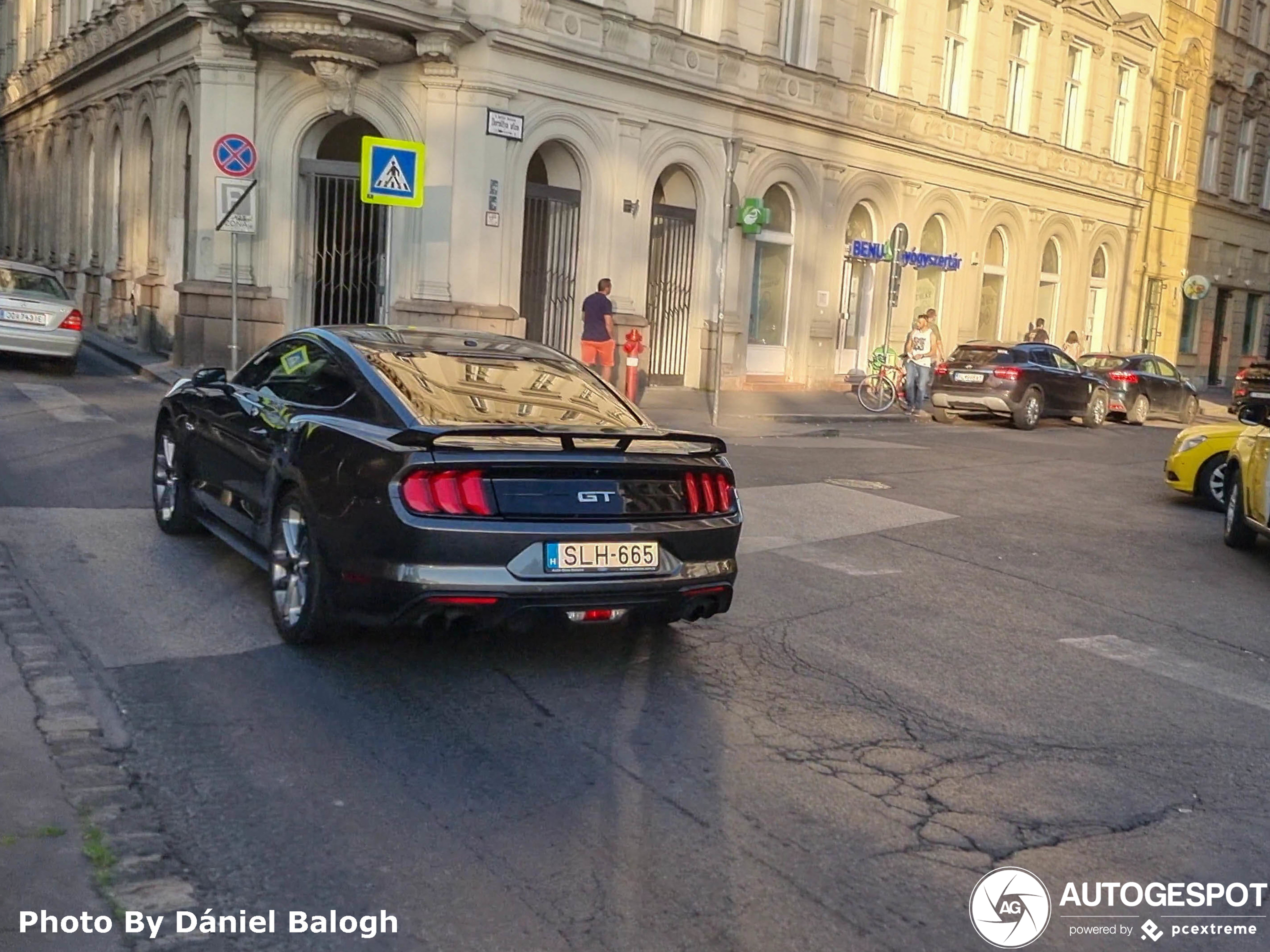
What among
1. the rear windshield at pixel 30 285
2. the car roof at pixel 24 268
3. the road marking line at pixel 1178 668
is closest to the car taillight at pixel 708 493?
the road marking line at pixel 1178 668

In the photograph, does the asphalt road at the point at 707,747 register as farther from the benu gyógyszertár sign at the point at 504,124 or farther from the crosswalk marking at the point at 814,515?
the benu gyógyszertár sign at the point at 504,124

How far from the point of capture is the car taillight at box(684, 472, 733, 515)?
636 centimetres

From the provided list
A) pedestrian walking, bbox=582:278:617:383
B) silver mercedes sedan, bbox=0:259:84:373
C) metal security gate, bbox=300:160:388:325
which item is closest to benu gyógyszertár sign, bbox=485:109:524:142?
metal security gate, bbox=300:160:388:325

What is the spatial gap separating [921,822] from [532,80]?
18837 mm

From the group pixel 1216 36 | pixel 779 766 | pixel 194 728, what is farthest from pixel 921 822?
pixel 1216 36

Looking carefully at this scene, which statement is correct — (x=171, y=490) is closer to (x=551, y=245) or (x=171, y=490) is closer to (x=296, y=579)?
(x=296, y=579)

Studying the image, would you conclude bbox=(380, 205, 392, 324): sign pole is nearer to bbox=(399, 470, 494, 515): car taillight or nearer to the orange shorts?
the orange shorts

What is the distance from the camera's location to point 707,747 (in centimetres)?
542

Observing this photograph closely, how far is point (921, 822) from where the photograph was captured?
4770mm

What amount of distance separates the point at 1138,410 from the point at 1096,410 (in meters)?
2.27

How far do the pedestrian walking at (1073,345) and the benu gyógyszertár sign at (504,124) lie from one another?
17.5 metres

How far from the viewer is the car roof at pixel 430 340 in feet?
23.1

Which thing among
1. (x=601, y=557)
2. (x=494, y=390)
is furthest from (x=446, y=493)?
(x=494, y=390)

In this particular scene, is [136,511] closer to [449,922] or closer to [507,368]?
[507,368]
